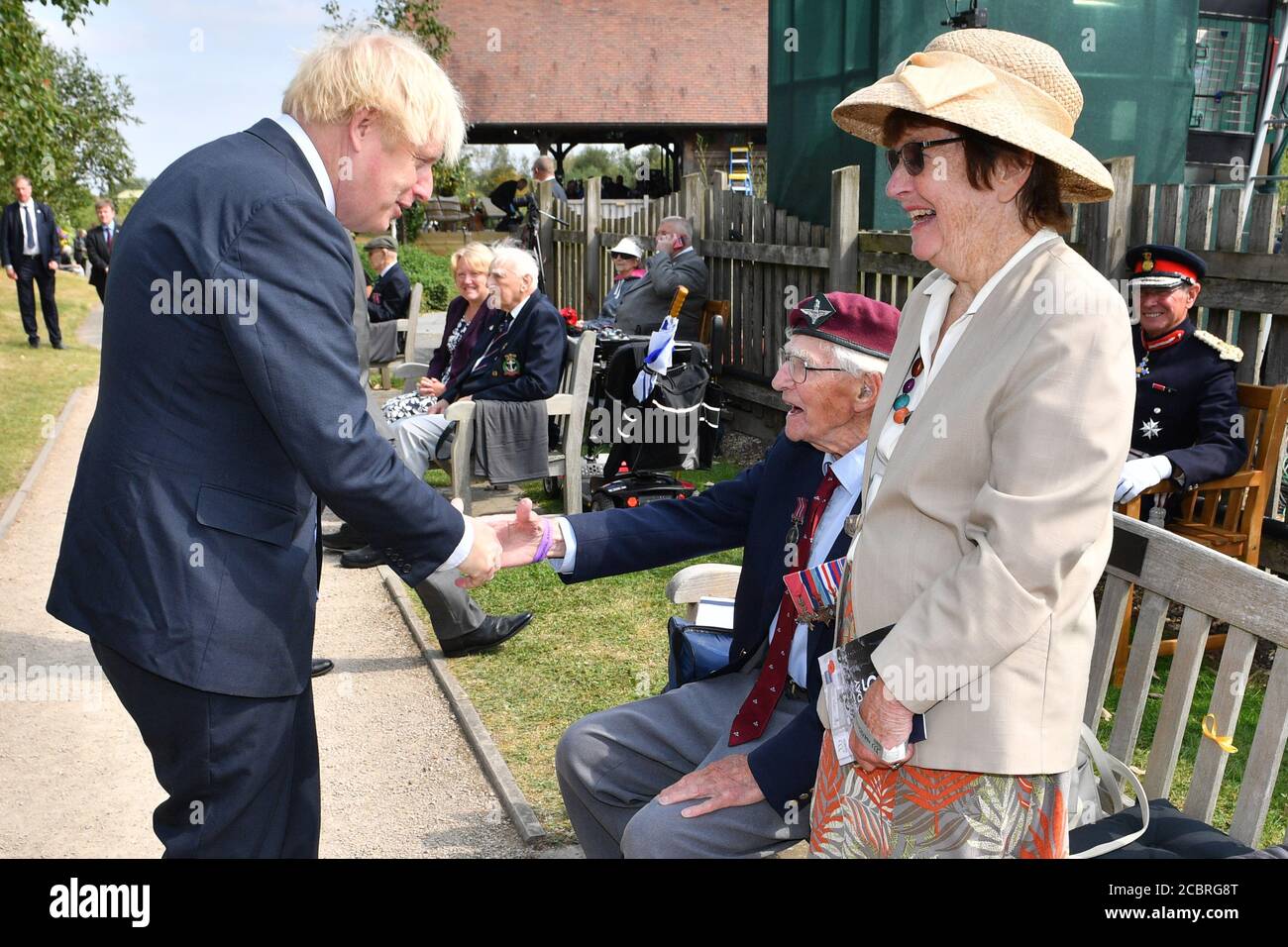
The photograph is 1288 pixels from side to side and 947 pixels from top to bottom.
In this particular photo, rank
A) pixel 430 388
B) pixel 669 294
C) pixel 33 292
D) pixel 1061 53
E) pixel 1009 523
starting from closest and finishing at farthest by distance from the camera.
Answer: pixel 1009 523
pixel 430 388
pixel 1061 53
pixel 669 294
pixel 33 292

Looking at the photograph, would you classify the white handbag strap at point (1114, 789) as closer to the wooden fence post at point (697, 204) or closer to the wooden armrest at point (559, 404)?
the wooden armrest at point (559, 404)

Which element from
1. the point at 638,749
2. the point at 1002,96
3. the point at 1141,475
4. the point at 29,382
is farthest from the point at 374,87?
the point at 29,382

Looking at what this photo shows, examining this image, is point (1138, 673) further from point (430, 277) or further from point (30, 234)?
point (430, 277)

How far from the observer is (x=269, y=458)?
7.69 feet

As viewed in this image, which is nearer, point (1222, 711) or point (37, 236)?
point (1222, 711)

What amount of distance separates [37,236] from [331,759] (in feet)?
49.5

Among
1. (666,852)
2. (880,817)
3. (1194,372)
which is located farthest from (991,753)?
(1194,372)

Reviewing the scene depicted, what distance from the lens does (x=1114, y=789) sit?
2.50 metres

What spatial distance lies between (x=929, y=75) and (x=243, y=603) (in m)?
1.66

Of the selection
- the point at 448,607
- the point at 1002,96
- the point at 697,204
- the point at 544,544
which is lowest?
the point at 448,607

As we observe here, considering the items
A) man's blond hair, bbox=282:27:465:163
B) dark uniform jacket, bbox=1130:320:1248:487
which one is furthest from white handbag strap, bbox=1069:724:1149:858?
dark uniform jacket, bbox=1130:320:1248:487

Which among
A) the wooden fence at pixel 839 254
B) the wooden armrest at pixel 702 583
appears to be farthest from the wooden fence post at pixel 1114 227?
the wooden armrest at pixel 702 583

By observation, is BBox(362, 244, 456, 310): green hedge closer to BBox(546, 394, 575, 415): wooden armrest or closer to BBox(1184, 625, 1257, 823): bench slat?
BBox(546, 394, 575, 415): wooden armrest

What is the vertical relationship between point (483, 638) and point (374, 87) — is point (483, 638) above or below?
below
